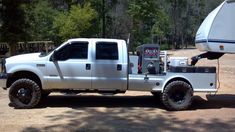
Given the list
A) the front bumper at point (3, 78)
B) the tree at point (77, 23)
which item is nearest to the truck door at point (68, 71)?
the front bumper at point (3, 78)

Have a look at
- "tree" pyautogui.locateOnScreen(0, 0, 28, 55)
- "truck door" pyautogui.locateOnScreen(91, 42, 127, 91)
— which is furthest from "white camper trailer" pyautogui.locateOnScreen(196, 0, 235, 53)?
"tree" pyautogui.locateOnScreen(0, 0, 28, 55)

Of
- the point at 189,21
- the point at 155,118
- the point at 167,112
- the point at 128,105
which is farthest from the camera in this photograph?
the point at 189,21

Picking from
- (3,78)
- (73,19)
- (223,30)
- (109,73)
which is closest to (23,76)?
(3,78)

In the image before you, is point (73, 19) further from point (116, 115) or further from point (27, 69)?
point (116, 115)

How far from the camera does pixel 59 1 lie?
61.2 metres

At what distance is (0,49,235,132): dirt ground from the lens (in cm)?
969

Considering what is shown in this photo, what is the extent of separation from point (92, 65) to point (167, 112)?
2.35 m

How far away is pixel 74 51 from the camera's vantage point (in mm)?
12203

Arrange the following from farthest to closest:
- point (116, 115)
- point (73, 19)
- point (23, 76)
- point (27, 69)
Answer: point (73, 19), point (23, 76), point (27, 69), point (116, 115)

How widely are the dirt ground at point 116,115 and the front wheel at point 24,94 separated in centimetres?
24

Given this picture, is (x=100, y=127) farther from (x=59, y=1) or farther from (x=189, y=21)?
(x=189, y=21)

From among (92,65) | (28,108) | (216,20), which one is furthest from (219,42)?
(28,108)

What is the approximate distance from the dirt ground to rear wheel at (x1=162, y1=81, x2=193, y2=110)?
0.24 metres

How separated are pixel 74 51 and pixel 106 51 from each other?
0.87m
